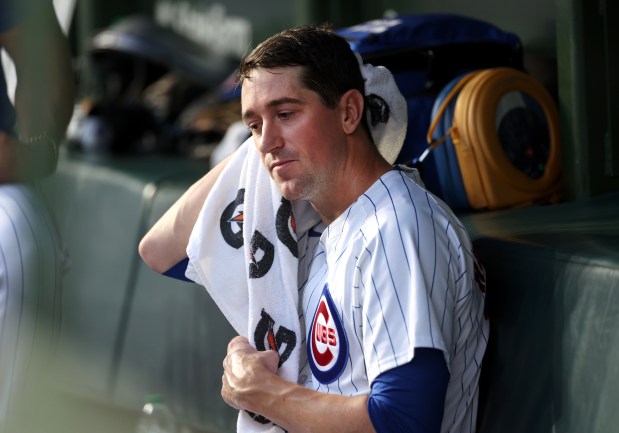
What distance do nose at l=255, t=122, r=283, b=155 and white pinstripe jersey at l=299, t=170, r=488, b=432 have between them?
17 cm

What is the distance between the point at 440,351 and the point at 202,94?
3.62 metres

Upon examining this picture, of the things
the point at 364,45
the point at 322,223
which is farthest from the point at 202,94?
the point at 322,223

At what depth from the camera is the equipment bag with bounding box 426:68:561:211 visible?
2.73m

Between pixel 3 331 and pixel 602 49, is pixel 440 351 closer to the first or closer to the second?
pixel 3 331

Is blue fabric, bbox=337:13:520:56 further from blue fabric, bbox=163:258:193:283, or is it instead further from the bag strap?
blue fabric, bbox=163:258:193:283

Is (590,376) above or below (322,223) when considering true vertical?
below

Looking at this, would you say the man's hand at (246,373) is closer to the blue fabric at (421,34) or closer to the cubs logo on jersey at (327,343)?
the cubs logo on jersey at (327,343)

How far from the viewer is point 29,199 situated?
1.44m

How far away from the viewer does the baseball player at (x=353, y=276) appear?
166 centimetres

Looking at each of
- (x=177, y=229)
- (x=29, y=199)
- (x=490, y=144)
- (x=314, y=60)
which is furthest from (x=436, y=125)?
(x=29, y=199)

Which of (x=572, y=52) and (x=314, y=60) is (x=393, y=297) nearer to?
(x=314, y=60)

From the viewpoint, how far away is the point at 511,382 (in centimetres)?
199

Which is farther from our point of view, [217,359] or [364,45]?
[217,359]

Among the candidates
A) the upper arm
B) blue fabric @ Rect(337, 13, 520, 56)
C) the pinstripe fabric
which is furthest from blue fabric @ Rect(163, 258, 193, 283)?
blue fabric @ Rect(337, 13, 520, 56)
